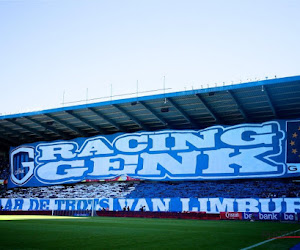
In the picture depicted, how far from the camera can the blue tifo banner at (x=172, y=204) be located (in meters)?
→ 37.8

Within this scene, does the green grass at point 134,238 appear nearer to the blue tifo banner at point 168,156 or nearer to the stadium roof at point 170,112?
the stadium roof at point 170,112

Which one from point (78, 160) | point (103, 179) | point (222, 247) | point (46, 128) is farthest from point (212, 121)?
point (222, 247)

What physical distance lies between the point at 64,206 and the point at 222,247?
38.6 meters

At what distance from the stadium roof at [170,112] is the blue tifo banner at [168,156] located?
178 cm

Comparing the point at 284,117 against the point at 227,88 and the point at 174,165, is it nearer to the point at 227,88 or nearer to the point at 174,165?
the point at 227,88

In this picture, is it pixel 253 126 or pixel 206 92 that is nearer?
pixel 206 92

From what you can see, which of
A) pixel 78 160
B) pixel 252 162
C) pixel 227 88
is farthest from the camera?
pixel 78 160

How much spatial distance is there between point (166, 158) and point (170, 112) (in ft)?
20.6

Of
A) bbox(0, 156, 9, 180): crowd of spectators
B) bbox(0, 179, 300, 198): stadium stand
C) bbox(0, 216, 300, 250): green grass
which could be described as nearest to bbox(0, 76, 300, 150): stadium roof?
bbox(0, 179, 300, 198): stadium stand

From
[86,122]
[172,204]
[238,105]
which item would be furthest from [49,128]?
[238,105]

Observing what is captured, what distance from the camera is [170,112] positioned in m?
49.1

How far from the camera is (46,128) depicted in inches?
2270

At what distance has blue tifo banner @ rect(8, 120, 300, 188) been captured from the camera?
44031 millimetres

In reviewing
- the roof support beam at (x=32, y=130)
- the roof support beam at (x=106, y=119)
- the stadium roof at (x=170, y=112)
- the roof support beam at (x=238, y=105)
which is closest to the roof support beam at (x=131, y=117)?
the stadium roof at (x=170, y=112)
